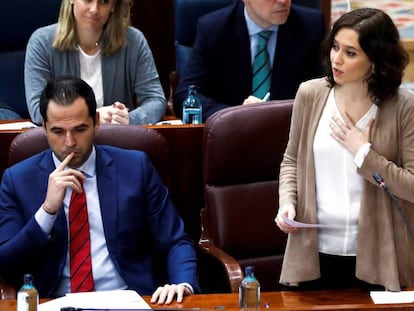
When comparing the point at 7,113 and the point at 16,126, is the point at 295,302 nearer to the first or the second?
the point at 16,126

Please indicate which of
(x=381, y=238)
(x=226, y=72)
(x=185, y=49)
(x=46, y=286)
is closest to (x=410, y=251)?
(x=381, y=238)

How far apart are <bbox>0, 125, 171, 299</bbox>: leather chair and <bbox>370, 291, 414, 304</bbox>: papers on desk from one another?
75cm

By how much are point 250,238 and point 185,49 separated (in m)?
1.28

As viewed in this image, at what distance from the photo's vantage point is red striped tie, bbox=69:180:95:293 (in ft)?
7.87

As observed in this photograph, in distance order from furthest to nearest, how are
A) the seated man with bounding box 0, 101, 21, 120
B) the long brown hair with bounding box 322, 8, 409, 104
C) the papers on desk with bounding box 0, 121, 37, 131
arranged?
the seated man with bounding box 0, 101, 21, 120, the papers on desk with bounding box 0, 121, 37, 131, the long brown hair with bounding box 322, 8, 409, 104

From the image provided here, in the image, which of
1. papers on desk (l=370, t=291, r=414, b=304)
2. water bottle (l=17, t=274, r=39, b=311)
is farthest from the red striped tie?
papers on desk (l=370, t=291, r=414, b=304)

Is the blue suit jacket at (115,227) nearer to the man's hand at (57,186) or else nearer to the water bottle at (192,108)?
the man's hand at (57,186)

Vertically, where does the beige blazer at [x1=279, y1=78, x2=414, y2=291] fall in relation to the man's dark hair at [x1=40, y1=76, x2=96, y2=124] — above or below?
below

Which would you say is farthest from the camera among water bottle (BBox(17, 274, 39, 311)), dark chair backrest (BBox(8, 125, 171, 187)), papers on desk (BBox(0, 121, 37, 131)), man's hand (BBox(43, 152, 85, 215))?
papers on desk (BBox(0, 121, 37, 131))

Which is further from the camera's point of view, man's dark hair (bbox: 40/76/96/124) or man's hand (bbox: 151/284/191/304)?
man's dark hair (bbox: 40/76/96/124)

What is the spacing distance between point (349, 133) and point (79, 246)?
721 millimetres

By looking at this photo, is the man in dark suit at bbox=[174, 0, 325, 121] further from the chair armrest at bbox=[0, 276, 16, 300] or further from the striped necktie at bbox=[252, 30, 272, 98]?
the chair armrest at bbox=[0, 276, 16, 300]

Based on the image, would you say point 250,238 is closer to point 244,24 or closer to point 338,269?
point 338,269

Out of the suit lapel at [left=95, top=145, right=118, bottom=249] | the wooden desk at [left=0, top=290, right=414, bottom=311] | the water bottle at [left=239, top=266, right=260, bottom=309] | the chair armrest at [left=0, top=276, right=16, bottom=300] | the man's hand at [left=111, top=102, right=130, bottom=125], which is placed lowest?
the chair armrest at [left=0, top=276, right=16, bottom=300]
